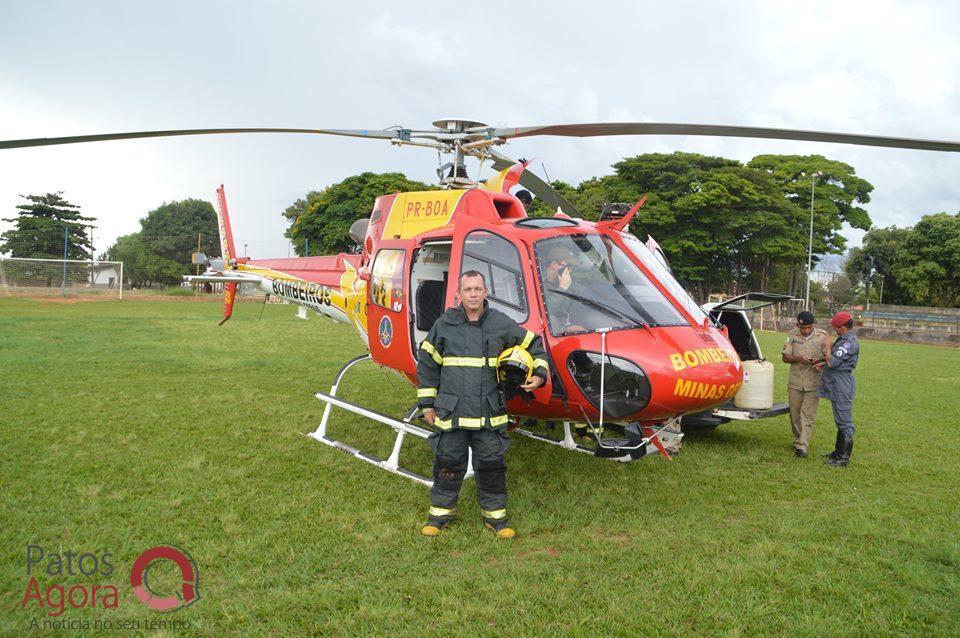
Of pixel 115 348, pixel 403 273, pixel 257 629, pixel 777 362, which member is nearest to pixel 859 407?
pixel 777 362

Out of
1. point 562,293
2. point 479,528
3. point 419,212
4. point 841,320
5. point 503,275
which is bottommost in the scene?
point 479,528

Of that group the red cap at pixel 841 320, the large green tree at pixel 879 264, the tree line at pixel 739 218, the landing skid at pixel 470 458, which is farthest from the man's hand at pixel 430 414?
the large green tree at pixel 879 264

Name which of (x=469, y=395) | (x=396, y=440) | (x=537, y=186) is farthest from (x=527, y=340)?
(x=537, y=186)

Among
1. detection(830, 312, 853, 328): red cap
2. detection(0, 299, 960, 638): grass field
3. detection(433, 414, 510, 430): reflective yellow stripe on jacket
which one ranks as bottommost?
detection(0, 299, 960, 638): grass field

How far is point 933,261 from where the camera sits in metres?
44.3

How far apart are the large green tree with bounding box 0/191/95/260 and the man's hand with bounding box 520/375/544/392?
64.1 meters

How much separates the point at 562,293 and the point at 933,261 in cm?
5140

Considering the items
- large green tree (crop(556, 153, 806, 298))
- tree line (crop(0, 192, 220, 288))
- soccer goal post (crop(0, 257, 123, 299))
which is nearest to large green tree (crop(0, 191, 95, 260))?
tree line (crop(0, 192, 220, 288))

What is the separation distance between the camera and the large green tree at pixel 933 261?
43.2m

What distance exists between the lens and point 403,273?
5.64 m

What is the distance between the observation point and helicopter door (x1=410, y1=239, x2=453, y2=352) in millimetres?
5574

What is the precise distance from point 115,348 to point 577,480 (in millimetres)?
12444

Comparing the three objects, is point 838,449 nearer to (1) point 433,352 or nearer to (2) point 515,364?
(2) point 515,364

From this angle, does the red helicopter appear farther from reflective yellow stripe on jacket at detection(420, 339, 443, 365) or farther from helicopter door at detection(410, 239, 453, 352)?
reflective yellow stripe on jacket at detection(420, 339, 443, 365)
